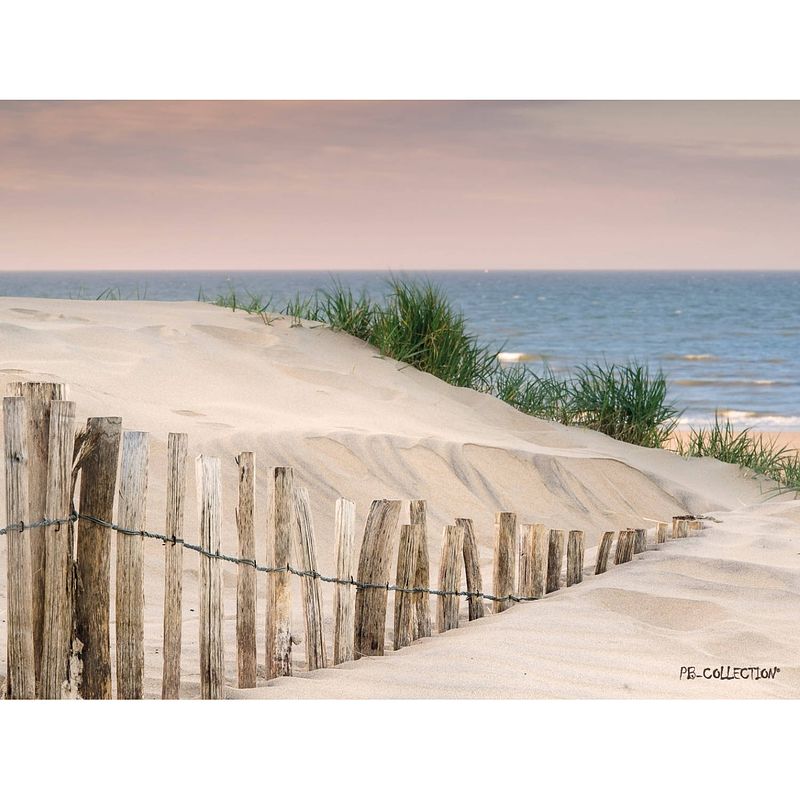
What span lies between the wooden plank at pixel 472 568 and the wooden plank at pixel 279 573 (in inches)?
28.8

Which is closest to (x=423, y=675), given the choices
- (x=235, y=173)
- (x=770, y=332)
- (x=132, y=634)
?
(x=132, y=634)

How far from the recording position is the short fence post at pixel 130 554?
2461mm

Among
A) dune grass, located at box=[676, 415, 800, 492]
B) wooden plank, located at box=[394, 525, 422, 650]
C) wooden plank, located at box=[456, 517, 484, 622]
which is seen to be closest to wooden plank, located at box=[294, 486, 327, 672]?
wooden plank, located at box=[394, 525, 422, 650]

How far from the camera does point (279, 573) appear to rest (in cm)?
275

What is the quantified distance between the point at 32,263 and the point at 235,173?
44.7 ft

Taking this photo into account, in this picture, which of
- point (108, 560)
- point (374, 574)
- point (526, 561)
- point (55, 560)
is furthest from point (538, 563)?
point (55, 560)

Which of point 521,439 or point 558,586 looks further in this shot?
point 521,439

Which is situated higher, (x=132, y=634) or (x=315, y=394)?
(x=315, y=394)

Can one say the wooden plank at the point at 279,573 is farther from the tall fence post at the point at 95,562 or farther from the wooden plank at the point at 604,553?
the wooden plank at the point at 604,553

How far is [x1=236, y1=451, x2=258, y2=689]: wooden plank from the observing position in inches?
106

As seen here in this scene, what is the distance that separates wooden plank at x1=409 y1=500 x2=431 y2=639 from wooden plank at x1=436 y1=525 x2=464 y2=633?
0.22 ft

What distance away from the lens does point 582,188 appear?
2127cm

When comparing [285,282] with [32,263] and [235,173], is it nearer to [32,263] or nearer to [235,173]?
[235,173]

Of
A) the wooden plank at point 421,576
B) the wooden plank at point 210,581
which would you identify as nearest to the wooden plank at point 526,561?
the wooden plank at point 421,576
